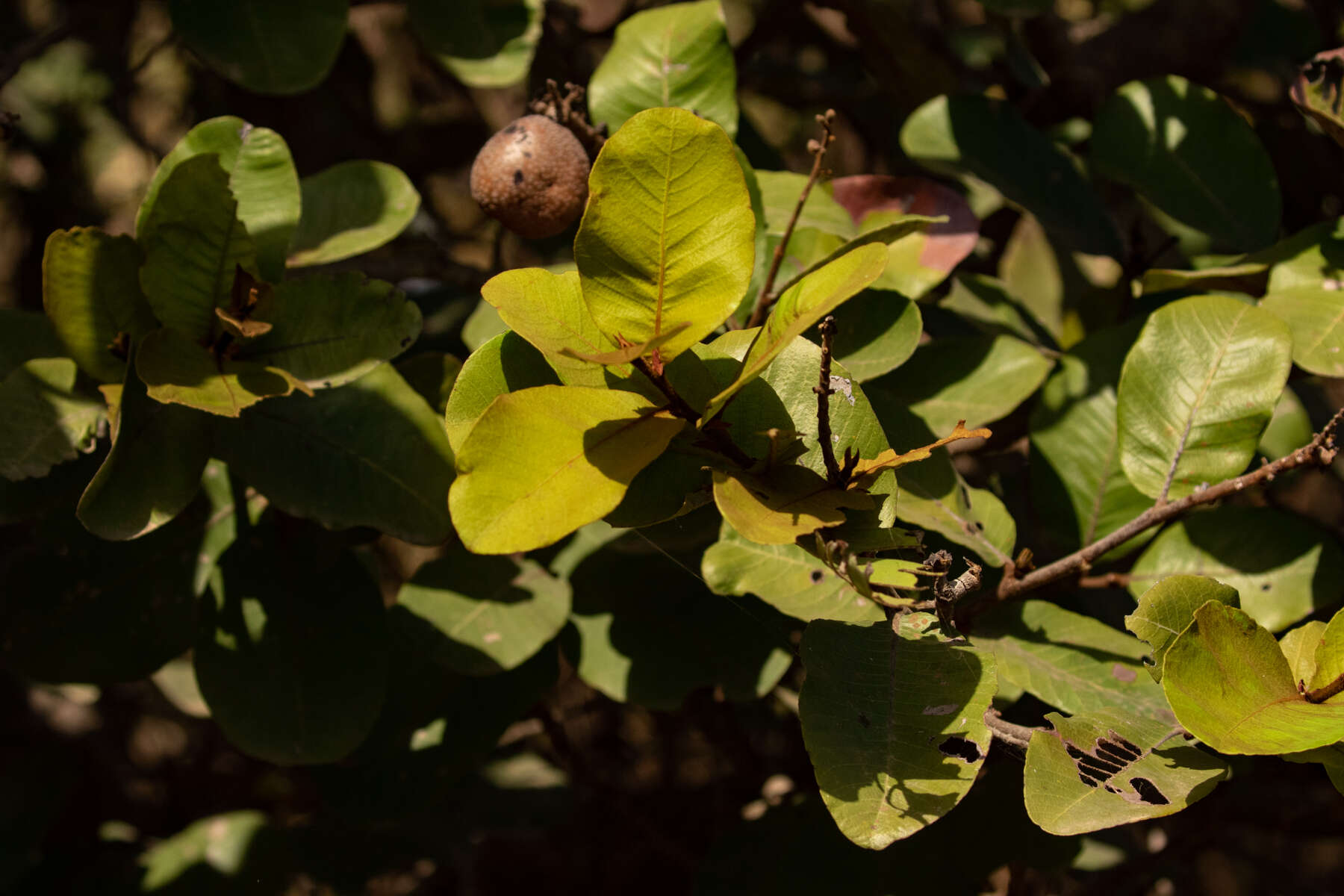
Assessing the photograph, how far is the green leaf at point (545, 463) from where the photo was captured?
2.02 feet

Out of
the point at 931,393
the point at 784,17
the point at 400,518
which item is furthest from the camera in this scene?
the point at 784,17

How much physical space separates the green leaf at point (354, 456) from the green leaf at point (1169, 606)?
0.57 meters

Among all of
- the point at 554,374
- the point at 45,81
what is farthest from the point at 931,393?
the point at 45,81

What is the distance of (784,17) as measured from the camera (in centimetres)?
176

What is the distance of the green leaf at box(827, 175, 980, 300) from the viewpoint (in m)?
1.06

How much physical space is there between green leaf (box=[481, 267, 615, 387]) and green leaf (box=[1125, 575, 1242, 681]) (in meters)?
0.39

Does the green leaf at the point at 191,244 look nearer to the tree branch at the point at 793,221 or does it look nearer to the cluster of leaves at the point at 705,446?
the cluster of leaves at the point at 705,446

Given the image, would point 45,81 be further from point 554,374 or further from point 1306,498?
point 1306,498

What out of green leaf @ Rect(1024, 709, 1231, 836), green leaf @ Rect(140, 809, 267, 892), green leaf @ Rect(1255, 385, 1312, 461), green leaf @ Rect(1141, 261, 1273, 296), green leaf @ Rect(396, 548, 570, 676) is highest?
green leaf @ Rect(1141, 261, 1273, 296)

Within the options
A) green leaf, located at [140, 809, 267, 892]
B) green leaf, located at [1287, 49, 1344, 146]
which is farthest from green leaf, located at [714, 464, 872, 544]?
green leaf, located at [140, 809, 267, 892]

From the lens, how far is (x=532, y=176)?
3.18 feet

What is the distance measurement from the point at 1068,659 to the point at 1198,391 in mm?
267

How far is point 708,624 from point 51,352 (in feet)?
2.37

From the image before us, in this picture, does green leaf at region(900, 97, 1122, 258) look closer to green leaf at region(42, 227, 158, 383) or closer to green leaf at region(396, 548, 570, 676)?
green leaf at region(396, 548, 570, 676)
